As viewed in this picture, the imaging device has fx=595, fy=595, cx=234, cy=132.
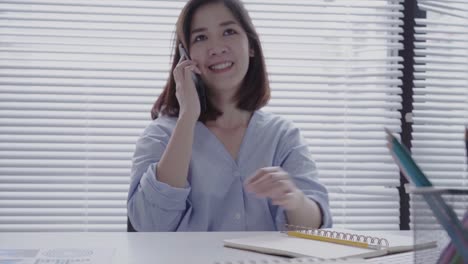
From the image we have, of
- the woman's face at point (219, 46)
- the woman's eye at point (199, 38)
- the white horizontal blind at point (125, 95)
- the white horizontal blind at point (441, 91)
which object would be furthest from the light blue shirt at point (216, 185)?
the white horizontal blind at point (441, 91)

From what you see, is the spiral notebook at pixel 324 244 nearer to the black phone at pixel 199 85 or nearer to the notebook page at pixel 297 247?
the notebook page at pixel 297 247

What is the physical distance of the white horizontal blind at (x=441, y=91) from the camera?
2676 millimetres

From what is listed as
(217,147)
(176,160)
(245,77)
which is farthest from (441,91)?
(176,160)

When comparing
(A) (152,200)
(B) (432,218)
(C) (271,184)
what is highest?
(B) (432,218)

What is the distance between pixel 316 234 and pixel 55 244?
1.60 ft

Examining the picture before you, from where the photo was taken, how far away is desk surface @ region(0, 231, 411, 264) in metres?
0.98

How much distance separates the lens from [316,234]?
1.09 m

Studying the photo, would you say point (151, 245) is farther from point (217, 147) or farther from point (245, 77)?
point (245, 77)

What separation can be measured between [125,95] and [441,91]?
1418 mm

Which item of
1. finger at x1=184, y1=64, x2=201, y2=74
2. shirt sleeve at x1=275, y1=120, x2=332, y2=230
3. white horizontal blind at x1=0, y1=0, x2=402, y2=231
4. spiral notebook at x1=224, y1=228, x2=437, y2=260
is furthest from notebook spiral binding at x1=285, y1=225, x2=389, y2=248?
white horizontal blind at x1=0, y1=0, x2=402, y2=231

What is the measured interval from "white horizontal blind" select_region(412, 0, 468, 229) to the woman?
1148 millimetres

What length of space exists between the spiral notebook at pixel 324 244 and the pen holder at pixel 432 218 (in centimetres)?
35

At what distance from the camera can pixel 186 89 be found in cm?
166

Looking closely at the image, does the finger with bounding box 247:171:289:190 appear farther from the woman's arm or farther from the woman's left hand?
the woman's arm
